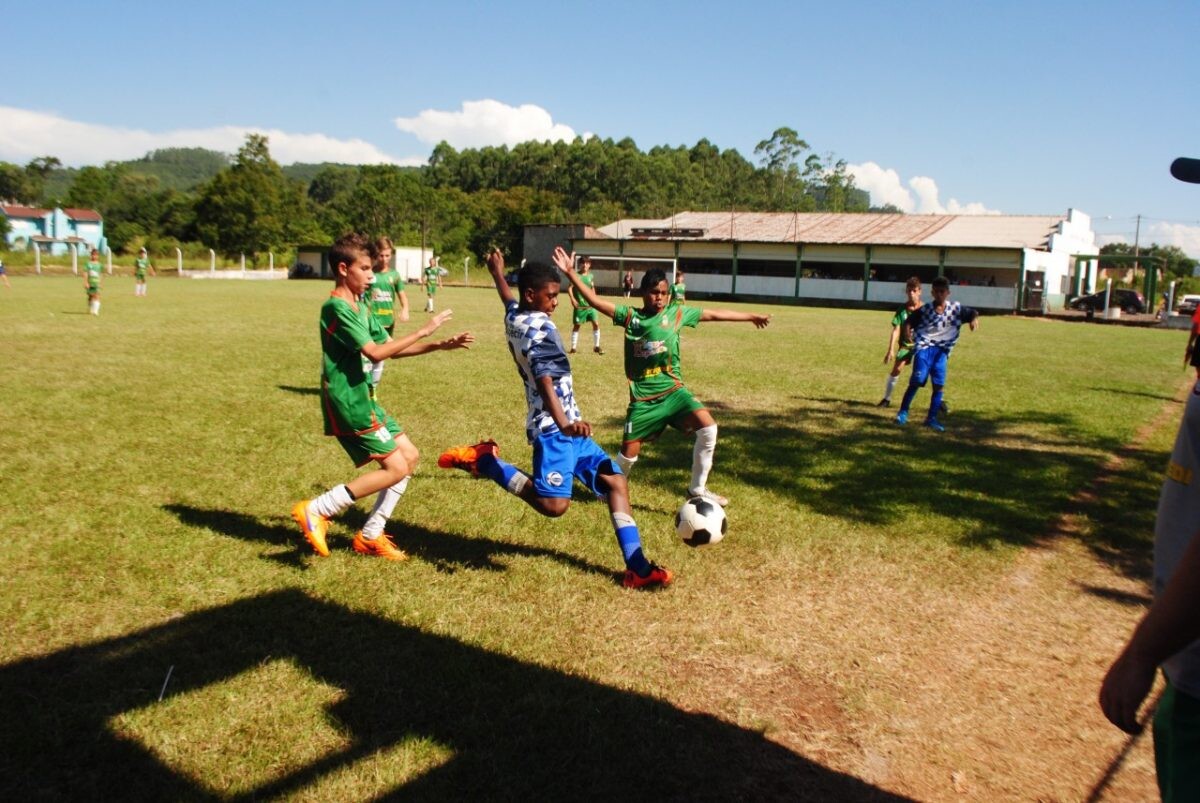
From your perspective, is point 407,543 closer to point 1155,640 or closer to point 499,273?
point 499,273

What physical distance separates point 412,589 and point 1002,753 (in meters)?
3.25

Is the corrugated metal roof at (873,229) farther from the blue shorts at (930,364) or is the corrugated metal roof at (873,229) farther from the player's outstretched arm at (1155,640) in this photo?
the player's outstretched arm at (1155,640)

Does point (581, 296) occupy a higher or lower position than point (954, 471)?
higher

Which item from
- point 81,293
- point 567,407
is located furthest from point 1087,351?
point 81,293

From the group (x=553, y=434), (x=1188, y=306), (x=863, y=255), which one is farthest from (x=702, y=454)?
(x=1188, y=306)

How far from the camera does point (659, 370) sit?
6.61m

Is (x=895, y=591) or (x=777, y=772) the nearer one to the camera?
(x=777, y=772)

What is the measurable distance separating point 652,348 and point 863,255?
47232 mm

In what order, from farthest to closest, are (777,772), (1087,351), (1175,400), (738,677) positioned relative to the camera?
(1087,351) → (1175,400) → (738,677) → (777,772)

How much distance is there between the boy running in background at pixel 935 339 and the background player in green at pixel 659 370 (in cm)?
536

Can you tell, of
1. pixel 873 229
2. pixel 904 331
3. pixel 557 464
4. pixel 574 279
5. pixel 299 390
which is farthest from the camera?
pixel 873 229

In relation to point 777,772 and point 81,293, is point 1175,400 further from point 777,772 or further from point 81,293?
point 81,293

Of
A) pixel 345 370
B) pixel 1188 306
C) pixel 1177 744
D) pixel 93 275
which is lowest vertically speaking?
pixel 1177 744

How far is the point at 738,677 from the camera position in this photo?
4066mm
